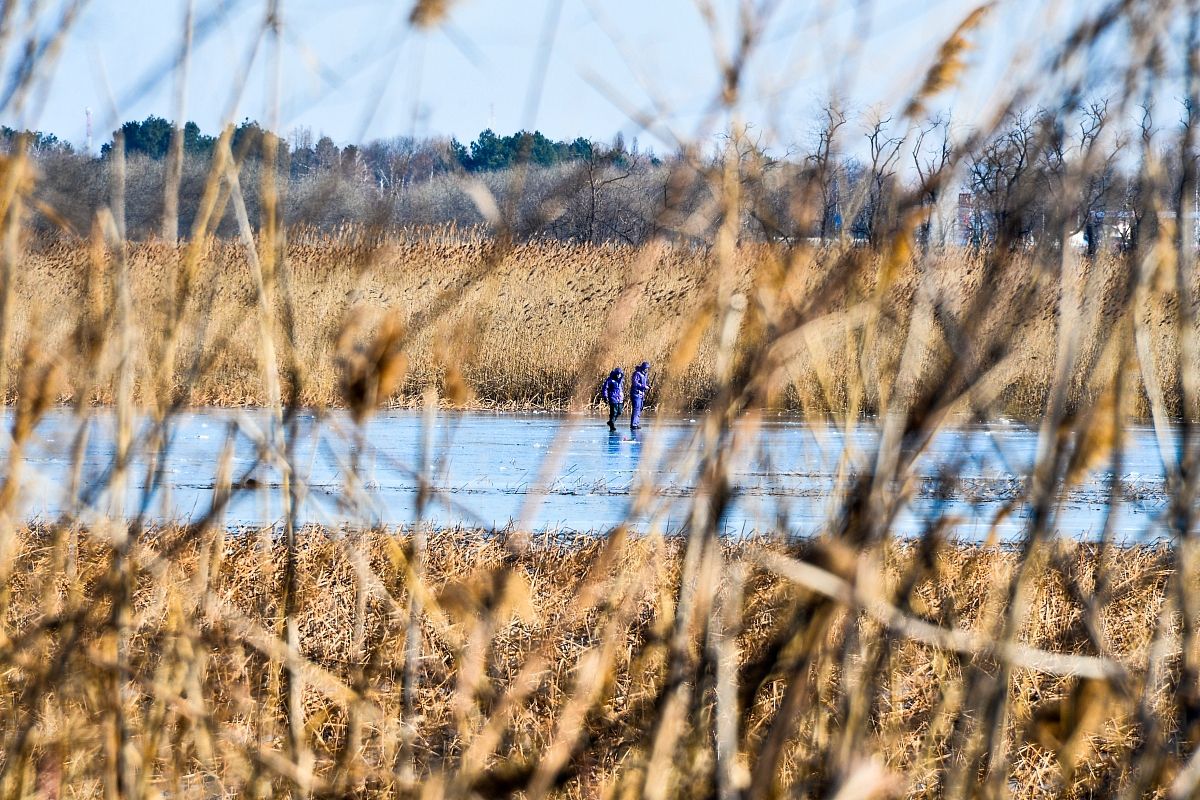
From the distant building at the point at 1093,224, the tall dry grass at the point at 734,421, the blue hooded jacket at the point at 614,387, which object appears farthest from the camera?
the blue hooded jacket at the point at 614,387

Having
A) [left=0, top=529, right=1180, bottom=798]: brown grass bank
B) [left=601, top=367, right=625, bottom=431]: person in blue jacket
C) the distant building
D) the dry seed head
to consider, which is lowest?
[left=0, top=529, right=1180, bottom=798]: brown grass bank

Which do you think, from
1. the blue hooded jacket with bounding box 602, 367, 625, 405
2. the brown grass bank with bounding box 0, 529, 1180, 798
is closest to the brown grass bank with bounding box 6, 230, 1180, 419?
the brown grass bank with bounding box 0, 529, 1180, 798

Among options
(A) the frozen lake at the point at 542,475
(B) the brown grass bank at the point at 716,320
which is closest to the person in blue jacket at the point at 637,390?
(A) the frozen lake at the point at 542,475

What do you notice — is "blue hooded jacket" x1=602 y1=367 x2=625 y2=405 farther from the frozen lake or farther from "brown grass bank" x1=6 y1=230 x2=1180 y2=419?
"brown grass bank" x1=6 y1=230 x2=1180 y2=419

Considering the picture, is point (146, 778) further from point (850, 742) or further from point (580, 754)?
point (850, 742)

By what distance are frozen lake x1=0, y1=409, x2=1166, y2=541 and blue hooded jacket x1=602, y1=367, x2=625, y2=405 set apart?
1.14ft

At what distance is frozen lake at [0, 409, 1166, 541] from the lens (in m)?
1.05

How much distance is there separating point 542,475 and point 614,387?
33.5 ft

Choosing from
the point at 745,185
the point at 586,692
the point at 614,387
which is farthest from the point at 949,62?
the point at 614,387

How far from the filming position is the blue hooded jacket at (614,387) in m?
10.9

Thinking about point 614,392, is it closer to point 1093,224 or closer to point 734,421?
point 1093,224

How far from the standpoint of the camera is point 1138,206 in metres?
0.99

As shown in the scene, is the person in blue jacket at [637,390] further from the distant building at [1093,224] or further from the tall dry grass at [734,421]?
the distant building at [1093,224]

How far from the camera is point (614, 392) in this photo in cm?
1112
